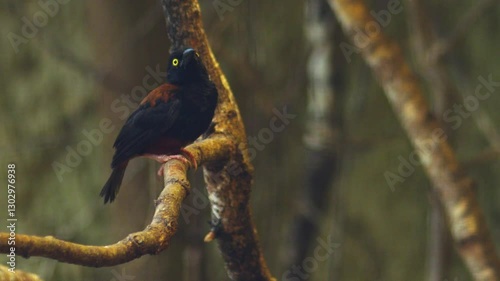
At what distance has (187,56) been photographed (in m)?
1.40

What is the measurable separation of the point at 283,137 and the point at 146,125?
83.7 inches

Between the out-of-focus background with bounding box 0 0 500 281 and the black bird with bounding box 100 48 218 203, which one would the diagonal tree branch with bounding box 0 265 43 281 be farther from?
the out-of-focus background with bounding box 0 0 500 281

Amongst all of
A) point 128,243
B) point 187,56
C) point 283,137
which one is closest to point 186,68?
point 187,56

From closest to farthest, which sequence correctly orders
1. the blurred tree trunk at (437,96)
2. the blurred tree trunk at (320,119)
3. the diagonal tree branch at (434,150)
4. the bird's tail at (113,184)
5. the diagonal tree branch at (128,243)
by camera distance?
the diagonal tree branch at (128,243)
the bird's tail at (113,184)
the diagonal tree branch at (434,150)
the blurred tree trunk at (437,96)
the blurred tree trunk at (320,119)

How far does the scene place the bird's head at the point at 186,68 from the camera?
4.62 ft

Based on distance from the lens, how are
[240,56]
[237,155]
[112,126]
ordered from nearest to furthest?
[237,155], [112,126], [240,56]

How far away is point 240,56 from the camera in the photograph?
2.89m

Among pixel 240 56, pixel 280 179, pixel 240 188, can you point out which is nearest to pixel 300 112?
pixel 280 179

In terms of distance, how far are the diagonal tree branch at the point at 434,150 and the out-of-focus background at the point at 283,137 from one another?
0.54m

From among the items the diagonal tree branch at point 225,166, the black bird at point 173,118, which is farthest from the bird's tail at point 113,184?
the diagonal tree branch at point 225,166

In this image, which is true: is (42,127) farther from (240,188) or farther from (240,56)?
(240,188)

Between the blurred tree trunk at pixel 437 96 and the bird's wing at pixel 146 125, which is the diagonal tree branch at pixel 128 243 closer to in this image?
the bird's wing at pixel 146 125

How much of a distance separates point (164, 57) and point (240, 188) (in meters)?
0.88

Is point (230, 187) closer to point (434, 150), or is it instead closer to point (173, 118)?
point (173, 118)
